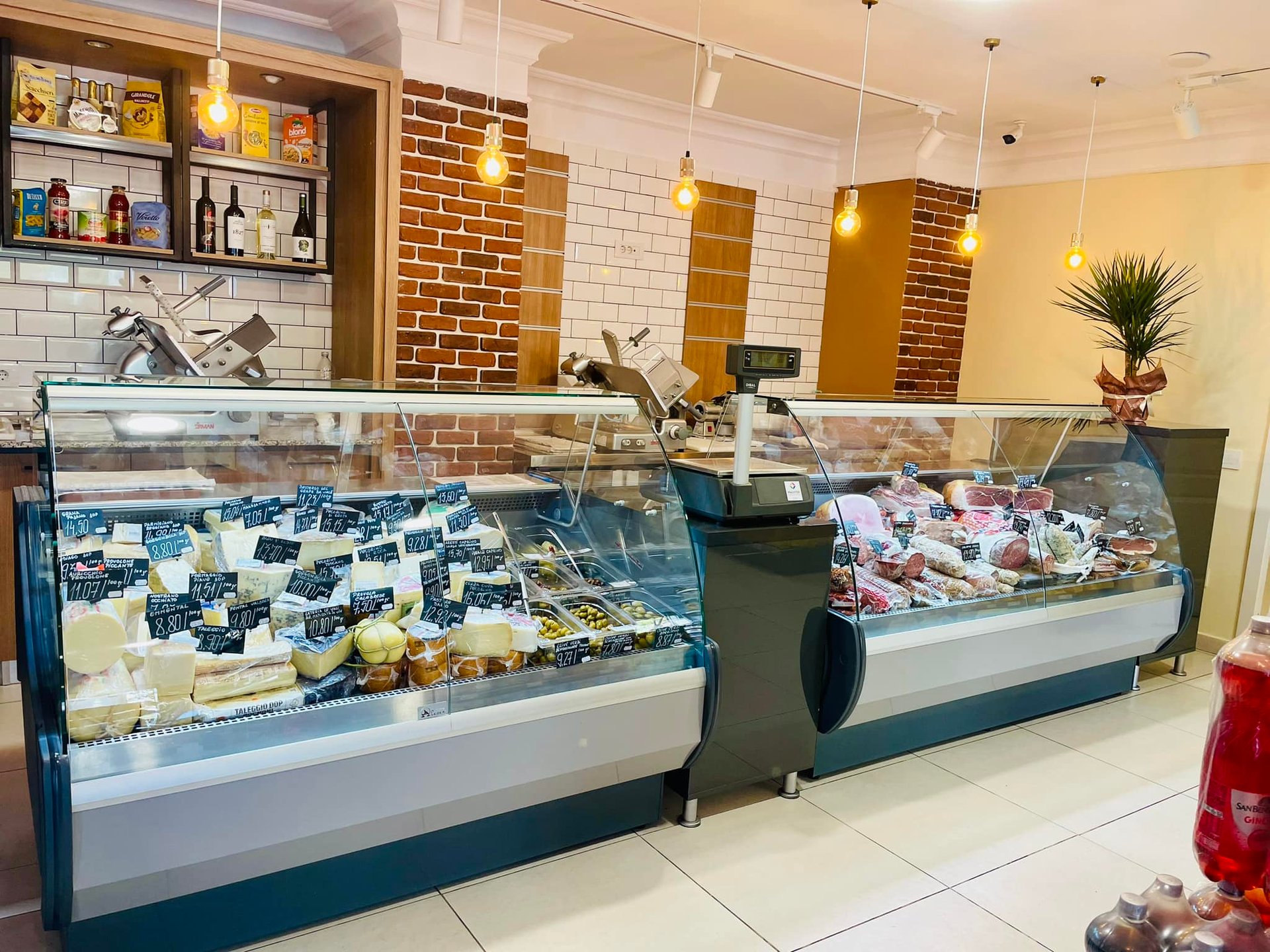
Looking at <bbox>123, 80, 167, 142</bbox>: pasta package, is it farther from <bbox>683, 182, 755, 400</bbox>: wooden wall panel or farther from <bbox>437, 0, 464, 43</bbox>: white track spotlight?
<bbox>683, 182, 755, 400</bbox>: wooden wall panel

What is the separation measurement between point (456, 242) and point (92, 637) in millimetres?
2967

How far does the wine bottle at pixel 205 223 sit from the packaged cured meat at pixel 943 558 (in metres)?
3.38

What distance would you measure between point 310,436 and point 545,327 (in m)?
3.20

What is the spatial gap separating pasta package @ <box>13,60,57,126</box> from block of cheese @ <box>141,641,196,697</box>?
118 inches

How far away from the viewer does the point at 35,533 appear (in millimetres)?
2168

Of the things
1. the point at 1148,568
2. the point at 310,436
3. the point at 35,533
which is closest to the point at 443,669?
the point at 310,436

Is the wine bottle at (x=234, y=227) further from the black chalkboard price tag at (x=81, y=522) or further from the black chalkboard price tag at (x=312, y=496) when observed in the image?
the black chalkboard price tag at (x=81, y=522)

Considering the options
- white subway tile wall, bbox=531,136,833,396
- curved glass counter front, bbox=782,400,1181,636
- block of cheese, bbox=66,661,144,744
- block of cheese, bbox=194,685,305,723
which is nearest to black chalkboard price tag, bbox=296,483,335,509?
block of cheese, bbox=194,685,305,723

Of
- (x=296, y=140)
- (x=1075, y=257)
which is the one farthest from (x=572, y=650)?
(x=1075, y=257)

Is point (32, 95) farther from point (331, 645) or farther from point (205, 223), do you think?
point (331, 645)

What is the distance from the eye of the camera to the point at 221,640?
78.8 inches

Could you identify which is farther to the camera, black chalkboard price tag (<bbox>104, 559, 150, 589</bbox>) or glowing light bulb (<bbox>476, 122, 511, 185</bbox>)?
glowing light bulb (<bbox>476, 122, 511, 185</bbox>)

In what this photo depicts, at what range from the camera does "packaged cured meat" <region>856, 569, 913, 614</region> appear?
3.05m

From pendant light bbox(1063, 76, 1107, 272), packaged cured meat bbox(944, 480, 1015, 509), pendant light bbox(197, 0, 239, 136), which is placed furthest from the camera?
pendant light bbox(1063, 76, 1107, 272)
